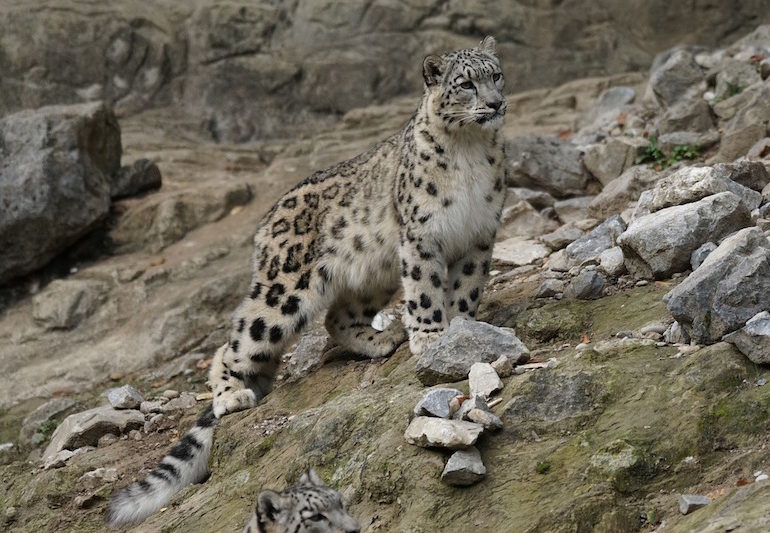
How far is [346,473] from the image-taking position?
519 centimetres

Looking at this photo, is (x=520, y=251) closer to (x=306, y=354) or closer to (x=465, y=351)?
(x=306, y=354)

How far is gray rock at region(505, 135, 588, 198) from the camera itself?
9.55 meters

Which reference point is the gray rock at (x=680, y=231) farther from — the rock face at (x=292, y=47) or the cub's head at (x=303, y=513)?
the rock face at (x=292, y=47)

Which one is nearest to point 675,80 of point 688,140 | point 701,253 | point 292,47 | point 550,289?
point 688,140

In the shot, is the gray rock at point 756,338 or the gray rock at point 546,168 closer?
the gray rock at point 756,338

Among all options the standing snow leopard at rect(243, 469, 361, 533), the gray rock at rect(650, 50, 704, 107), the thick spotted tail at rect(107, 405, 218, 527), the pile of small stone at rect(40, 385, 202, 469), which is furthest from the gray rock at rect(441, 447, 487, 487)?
the gray rock at rect(650, 50, 704, 107)

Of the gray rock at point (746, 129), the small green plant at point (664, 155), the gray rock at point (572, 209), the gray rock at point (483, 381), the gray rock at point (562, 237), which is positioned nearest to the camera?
the gray rock at point (483, 381)

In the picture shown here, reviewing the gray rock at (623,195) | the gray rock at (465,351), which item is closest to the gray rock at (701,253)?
Answer: the gray rock at (465,351)

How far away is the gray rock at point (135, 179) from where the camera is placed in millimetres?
11641

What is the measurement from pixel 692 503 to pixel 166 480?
9.68ft

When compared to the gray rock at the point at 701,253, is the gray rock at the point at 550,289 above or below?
below

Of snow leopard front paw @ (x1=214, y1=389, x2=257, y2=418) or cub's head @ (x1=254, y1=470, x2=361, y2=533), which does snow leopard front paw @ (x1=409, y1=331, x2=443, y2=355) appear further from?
cub's head @ (x1=254, y1=470, x2=361, y2=533)

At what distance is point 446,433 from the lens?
477cm

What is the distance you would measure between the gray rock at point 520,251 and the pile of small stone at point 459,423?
9.35 ft
